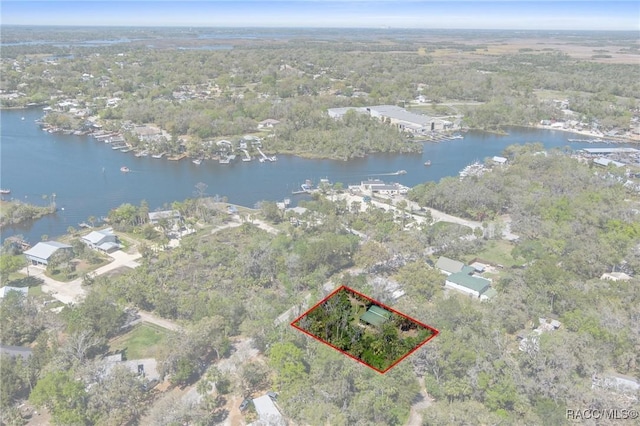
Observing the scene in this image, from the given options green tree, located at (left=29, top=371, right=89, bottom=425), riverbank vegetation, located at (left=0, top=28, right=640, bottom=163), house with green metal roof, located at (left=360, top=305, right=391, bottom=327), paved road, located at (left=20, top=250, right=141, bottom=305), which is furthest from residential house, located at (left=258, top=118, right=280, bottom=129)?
green tree, located at (left=29, top=371, right=89, bottom=425)

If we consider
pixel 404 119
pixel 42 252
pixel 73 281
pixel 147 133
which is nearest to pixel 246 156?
pixel 147 133

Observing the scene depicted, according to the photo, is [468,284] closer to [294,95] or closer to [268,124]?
[268,124]

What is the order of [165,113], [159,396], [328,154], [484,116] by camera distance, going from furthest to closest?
[484,116] < [165,113] < [328,154] < [159,396]

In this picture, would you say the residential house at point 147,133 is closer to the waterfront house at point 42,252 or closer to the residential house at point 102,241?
the residential house at point 102,241

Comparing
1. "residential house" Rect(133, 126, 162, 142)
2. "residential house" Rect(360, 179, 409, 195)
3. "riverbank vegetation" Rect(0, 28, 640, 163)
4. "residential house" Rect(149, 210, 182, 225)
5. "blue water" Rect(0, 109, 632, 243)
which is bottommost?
"blue water" Rect(0, 109, 632, 243)

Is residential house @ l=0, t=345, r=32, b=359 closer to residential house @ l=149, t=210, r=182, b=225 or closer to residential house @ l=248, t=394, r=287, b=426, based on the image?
residential house @ l=248, t=394, r=287, b=426

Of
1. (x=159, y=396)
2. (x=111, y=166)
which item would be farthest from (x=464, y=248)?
(x=111, y=166)

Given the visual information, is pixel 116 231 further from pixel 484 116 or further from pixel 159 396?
pixel 484 116
